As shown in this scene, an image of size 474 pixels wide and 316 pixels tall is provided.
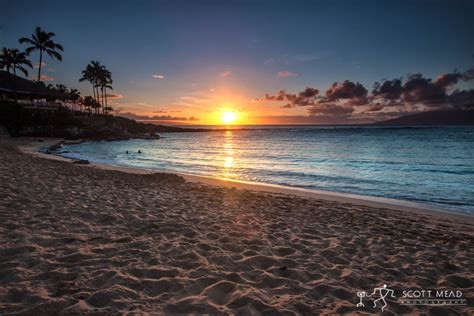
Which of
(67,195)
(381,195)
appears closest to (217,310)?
(67,195)

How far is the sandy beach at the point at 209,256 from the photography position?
3.47m

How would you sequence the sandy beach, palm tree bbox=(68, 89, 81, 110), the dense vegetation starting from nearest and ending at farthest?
the sandy beach, the dense vegetation, palm tree bbox=(68, 89, 81, 110)

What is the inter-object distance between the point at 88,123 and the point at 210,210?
70474mm

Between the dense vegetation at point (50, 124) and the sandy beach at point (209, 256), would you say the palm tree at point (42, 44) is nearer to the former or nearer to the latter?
the dense vegetation at point (50, 124)

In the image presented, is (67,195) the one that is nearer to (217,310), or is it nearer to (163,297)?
(163,297)

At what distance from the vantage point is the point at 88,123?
6694cm

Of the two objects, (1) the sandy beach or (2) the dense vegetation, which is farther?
(2) the dense vegetation

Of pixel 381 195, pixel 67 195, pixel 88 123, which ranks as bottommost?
pixel 381 195

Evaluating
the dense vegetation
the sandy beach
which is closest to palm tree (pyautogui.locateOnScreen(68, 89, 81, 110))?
the dense vegetation

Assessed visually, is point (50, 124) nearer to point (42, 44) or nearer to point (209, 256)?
point (42, 44)

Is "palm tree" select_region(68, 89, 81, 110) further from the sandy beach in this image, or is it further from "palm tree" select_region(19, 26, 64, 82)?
the sandy beach

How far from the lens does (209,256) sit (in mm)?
4805

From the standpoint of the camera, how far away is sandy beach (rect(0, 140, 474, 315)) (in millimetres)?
3467

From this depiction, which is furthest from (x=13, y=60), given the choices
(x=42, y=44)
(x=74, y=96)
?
(x=74, y=96)
